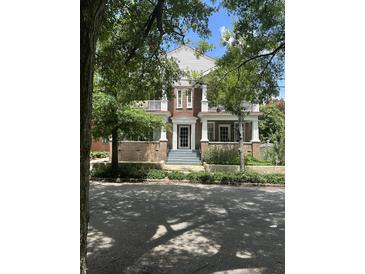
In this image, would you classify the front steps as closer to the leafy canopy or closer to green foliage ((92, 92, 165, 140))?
green foliage ((92, 92, 165, 140))

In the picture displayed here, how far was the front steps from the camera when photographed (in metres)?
17.8

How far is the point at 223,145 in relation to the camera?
1819 cm

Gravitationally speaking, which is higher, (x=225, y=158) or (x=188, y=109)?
(x=188, y=109)

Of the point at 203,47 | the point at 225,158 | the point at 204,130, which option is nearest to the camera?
the point at 203,47

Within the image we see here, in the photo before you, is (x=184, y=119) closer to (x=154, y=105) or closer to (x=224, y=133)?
(x=154, y=105)

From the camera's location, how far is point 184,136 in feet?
66.4

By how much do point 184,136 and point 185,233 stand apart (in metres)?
15.0

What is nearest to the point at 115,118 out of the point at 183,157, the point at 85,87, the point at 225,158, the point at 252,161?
the point at 183,157

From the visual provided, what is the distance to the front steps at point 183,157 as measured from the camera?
17766 mm

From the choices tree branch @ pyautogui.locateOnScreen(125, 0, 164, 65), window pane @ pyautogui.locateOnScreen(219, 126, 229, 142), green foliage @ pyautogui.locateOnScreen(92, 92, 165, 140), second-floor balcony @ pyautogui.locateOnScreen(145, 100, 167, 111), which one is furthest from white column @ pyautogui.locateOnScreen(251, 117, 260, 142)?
tree branch @ pyautogui.locateOnScreen(125, 0, 164, 65)

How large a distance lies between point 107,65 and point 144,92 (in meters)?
2.33
